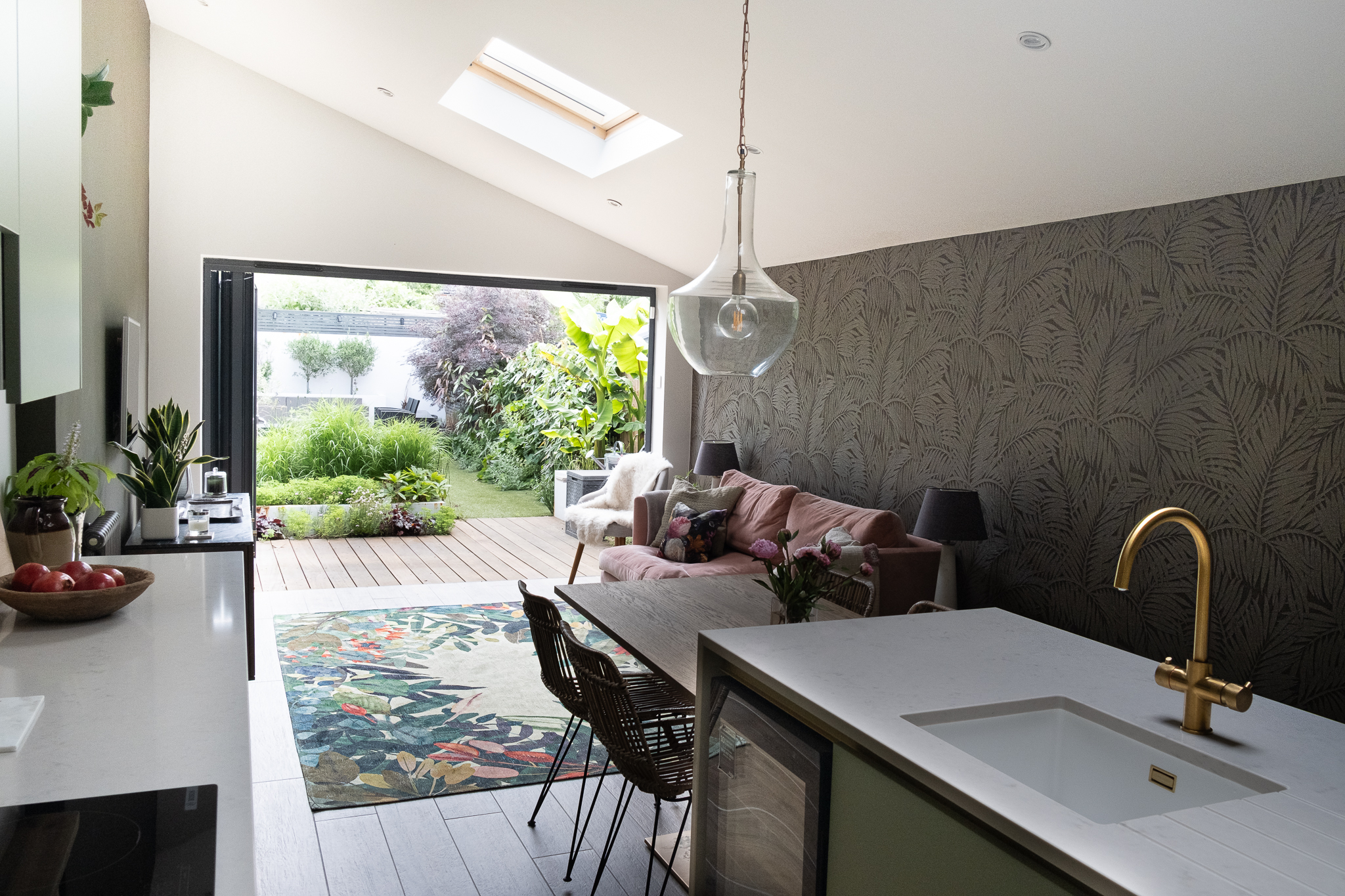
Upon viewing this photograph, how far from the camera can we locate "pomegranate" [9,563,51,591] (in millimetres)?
2244

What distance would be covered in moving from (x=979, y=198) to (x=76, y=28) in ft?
11.0


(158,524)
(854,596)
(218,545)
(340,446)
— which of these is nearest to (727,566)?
(854,596)

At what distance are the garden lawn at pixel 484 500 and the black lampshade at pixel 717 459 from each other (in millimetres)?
3192

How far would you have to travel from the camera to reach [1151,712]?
166 cm

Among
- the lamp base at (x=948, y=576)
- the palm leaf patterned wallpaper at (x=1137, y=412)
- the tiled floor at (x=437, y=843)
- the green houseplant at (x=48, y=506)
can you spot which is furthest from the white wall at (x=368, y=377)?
the lamp base at (x=948, y=576)

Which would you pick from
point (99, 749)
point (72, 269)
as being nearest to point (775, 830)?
point (99, 749)

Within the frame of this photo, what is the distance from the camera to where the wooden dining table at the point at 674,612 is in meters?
2.71

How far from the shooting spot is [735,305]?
249 centimetres

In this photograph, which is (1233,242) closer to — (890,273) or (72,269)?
(890,273)

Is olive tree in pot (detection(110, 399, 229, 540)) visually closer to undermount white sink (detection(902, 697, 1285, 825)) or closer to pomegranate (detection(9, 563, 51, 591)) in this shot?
pomegranate (detection(9, 563, 51, 591))

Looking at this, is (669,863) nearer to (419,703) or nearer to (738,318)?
(738,318)

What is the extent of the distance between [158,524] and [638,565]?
2.39 metres

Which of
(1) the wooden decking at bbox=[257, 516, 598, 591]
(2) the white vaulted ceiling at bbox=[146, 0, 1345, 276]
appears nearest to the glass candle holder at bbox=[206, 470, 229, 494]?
(1) the wooden decking at bbox=[257, 516, 598, 591]

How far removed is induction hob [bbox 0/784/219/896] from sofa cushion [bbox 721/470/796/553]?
414cm
